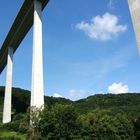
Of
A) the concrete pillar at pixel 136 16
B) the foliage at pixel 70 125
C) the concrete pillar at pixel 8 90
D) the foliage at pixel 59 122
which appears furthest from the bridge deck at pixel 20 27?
the concrete pillar at pixel 136 16

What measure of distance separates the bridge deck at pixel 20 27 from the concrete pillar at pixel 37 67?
306cm

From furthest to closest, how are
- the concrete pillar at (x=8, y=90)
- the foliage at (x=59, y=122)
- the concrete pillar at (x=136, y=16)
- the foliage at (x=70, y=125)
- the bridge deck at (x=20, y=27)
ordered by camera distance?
the concrete pillar at (x=8, y=90) → the bridge deck at (x=20, y=27) → the foliage at (x=70, y=125) → the foliage at (x=59, y=122) → the concrete pillar at (x=136, y=16)

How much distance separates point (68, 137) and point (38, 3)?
55.3 ft

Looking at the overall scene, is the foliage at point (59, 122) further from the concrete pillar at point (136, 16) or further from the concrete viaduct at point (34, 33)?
the concrete pillar at point (136, 16)

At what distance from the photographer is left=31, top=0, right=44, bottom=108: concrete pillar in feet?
107

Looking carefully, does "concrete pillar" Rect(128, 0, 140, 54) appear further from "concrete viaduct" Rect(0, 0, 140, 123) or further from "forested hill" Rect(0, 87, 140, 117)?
"forested hill" Rect(0, 87, 140, 117)

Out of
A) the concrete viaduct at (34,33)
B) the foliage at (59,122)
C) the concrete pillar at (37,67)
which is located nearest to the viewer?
the foliage at (59,122)

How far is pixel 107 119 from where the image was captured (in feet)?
130

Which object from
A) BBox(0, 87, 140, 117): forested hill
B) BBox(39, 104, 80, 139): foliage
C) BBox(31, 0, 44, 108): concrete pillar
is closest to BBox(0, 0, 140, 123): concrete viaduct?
BBox(31, 0, 44, 108): concrete pillar

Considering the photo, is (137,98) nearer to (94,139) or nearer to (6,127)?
(6,127)

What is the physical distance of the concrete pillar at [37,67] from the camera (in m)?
32.5

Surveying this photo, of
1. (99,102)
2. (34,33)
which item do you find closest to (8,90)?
(34,33)

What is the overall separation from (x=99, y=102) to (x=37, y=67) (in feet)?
191

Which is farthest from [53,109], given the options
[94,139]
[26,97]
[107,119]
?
[26,97]
